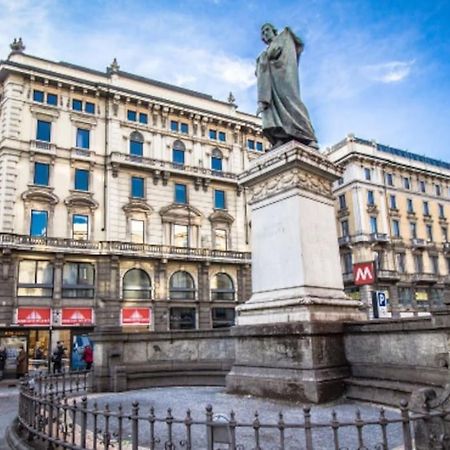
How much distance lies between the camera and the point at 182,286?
1398 inches

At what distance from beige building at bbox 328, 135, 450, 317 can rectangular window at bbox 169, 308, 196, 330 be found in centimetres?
1962

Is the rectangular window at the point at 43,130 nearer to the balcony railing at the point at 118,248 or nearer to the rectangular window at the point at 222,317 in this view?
the balcony railing at the point at 118,248

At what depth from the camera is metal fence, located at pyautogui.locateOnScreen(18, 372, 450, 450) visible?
4.10 meters

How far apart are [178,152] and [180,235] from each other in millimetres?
7194

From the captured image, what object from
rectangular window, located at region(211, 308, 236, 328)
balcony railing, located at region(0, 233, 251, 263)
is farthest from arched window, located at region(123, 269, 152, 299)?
rectangular window, located at region(211, 308, 236, 328)

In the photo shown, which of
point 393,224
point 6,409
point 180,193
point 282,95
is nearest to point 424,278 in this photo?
point 393,224

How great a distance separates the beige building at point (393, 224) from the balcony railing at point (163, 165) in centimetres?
1520

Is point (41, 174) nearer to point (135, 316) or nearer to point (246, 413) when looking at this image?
point (135, 316)

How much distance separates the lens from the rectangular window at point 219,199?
38.9m

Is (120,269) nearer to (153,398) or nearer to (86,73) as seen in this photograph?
(86,73)

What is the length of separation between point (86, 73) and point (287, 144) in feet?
100

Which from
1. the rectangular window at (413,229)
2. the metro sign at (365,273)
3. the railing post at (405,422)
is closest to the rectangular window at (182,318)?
the metro sign at (365,273)

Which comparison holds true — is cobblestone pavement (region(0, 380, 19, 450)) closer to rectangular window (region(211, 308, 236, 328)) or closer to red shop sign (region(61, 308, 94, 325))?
red shop sign (region(61, 308, 94, 325))

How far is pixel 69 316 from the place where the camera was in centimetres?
3048
